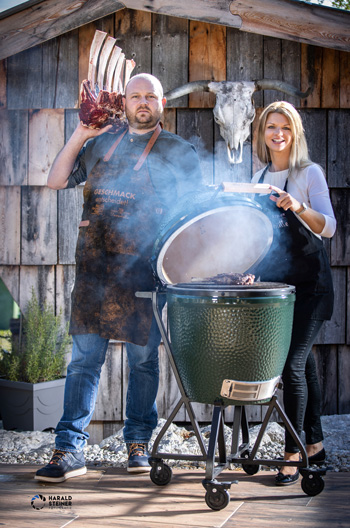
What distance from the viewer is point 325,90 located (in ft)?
13.8

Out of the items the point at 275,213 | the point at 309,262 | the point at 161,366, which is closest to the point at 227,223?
the point at 275,213

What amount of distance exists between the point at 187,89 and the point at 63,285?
166cm

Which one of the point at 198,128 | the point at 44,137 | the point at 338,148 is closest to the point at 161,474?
the point at 198,128

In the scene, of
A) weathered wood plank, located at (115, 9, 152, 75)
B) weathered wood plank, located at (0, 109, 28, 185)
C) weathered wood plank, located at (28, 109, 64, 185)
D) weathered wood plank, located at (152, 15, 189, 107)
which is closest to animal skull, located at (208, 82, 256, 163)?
weathered wood plank, located at (152, 15, 189, 107)

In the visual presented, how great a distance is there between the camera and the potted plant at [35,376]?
3992mm

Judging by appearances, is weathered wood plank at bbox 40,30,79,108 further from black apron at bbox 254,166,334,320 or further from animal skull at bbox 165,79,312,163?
black apron at bbox 254,166,334,320

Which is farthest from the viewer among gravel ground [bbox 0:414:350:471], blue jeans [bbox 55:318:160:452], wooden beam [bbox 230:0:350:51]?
wooden beam [bbox 230:0:350:51]

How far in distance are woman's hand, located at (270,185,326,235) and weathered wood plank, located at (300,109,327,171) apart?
5.26ft

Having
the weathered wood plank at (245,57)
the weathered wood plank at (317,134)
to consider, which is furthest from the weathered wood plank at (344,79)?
the weathered wood plank at (245,57)

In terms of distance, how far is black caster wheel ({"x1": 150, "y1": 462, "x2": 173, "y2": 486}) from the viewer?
9.11ft

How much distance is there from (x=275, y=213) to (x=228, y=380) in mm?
893

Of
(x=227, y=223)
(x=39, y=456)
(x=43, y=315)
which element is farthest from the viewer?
(x=43, y=315)

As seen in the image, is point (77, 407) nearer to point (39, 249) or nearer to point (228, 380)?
point (228, 380)

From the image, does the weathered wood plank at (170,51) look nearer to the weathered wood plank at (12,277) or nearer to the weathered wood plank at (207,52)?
the weathered wood plank at (207,52)
